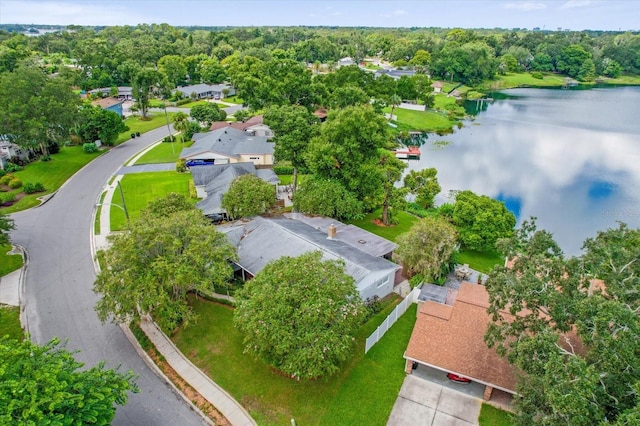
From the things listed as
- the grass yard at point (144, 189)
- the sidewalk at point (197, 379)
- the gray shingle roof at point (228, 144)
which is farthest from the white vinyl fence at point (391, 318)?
the gray shingle roof at point (228, 144)

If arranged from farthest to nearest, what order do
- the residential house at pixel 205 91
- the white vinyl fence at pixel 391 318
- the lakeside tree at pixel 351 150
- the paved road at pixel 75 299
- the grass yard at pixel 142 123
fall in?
the residential house at pixel 205 91, the grass yard at pixel 142 123, the lakeside tree at pixel 351 150, the white vinyl fence at pixel 391 318, the paved road at pixel 75 299

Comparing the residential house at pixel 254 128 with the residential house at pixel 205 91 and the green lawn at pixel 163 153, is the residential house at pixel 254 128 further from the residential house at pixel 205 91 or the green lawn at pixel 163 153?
the residential house at pixel 205 91

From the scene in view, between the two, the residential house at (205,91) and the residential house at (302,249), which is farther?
the residential house at (205,91)

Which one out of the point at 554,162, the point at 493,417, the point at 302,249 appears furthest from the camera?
the point at 554,162

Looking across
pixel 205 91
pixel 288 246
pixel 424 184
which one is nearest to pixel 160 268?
pixel 288 246

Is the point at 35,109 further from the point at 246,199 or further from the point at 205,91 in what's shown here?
the point at 205,91

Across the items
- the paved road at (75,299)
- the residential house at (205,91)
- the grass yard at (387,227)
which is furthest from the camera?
the residential house at (205,91)

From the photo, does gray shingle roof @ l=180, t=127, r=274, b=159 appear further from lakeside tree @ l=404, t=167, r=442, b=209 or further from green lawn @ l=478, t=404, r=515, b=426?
green lawn @ l=478, t=404, r=515, b=426
